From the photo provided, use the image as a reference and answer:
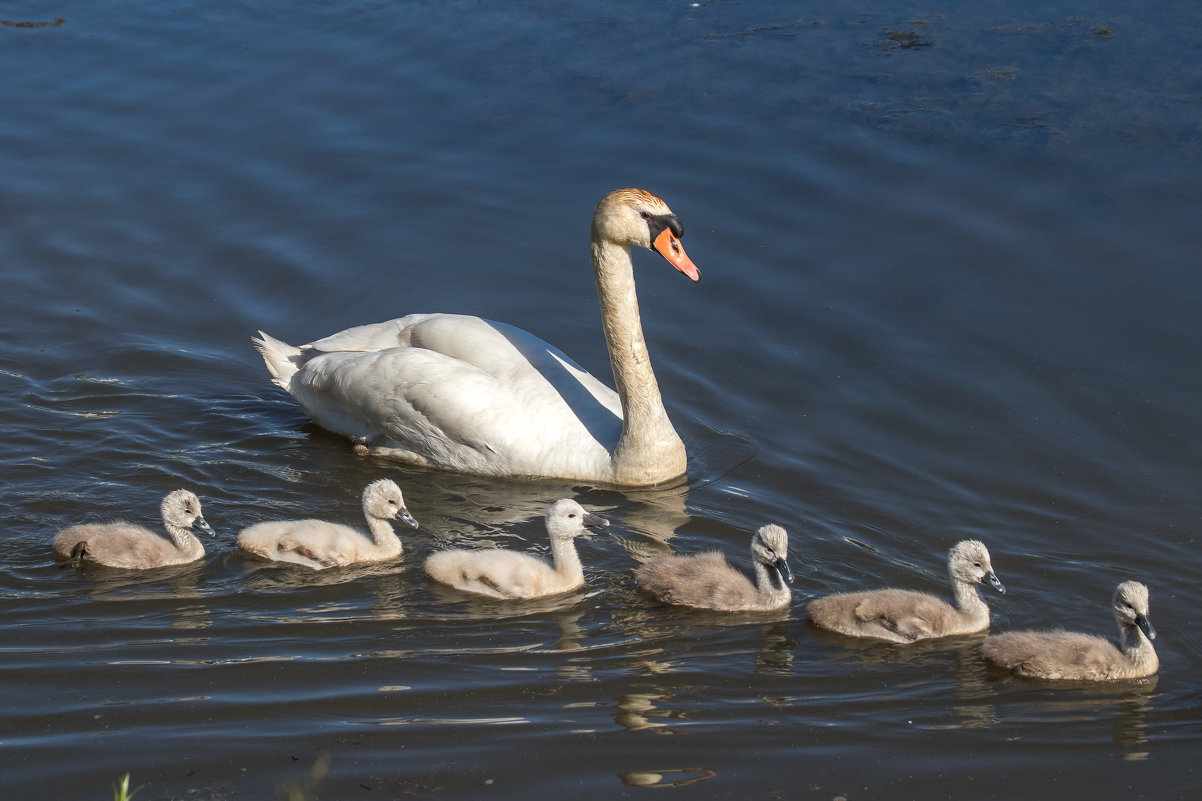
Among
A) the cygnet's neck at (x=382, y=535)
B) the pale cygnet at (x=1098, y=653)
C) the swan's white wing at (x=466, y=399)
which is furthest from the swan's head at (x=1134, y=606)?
the cygnet's neck at (x=382, y=535)

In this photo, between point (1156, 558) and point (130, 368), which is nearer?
point (1156, 558)

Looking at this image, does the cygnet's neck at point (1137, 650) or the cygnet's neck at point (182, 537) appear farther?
the cygnet's neck at point (182, 537)

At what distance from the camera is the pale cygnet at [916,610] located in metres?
7.31

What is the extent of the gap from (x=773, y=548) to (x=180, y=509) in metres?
3.08

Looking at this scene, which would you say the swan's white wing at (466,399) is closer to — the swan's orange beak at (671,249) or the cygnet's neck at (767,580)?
the swan's orange beak at (671,249)

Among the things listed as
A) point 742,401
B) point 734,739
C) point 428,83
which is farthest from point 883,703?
point 428,83

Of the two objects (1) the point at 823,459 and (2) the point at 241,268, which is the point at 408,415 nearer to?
(1) the point at 823,459

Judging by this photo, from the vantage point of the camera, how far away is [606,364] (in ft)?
37.4

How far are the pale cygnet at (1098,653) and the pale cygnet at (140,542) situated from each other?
4.16 meters

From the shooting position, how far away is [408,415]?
9719mm

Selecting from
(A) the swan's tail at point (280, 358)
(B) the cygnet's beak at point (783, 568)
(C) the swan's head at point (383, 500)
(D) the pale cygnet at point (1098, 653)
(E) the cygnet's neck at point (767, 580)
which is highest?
(A) the swan's tail at point (280, 358)

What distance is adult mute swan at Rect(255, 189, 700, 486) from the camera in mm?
9508

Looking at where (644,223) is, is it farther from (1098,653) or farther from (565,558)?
(1098,653)

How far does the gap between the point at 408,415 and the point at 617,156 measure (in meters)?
5.22
